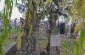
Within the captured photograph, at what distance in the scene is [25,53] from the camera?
182 inches

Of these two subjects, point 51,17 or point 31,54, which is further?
point 51,17

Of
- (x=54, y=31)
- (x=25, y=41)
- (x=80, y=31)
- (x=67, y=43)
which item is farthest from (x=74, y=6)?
(x=67, y=43)

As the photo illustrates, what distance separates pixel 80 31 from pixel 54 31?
4511mm

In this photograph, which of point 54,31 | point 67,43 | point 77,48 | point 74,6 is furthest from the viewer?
point 67,43

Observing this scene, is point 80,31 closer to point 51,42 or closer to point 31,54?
point 31,54

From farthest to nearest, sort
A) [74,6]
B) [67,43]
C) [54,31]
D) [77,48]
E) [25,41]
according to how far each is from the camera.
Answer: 1. [67,43]
2. [54,31]
3. [25,41]
4. [74,6]
5. [77,48]

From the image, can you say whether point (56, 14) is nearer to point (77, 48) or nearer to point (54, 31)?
point (54, 31)

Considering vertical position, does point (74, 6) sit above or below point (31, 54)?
above

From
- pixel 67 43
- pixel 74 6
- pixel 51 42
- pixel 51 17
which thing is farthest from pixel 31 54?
pixel 67 43

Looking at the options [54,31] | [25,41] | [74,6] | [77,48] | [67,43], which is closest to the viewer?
[77,48]

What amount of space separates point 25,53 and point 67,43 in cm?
524

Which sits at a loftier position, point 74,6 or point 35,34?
point 74,6

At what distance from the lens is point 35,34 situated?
4.57 m

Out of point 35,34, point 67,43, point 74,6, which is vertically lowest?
point 67,43
